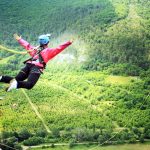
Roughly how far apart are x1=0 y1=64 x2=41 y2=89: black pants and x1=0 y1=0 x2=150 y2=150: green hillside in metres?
21.5

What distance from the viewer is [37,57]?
268 inches

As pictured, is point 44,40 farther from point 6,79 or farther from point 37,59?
point 6,79

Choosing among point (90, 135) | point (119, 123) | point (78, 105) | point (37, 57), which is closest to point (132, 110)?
point (119, 123)

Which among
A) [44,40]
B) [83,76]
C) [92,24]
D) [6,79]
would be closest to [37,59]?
[44,40]

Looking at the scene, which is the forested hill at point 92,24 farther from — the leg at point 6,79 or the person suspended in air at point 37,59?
the leg at point 6,79

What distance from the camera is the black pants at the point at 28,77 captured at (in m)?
6.35

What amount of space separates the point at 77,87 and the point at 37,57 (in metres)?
38.5

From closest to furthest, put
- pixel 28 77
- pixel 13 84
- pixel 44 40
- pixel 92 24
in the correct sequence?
pixel 13 84, pixel 28 77, pixel 44 40, pixel 92 24

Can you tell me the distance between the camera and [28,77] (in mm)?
6582

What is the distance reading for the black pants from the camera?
6.35 m

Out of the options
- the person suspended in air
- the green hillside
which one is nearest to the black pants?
the person suspended in air

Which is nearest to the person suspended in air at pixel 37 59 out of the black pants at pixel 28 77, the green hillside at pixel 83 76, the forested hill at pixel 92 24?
the black pants at pixel 28 77

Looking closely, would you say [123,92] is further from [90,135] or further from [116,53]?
[90,135]

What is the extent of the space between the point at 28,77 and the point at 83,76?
4003 cm
